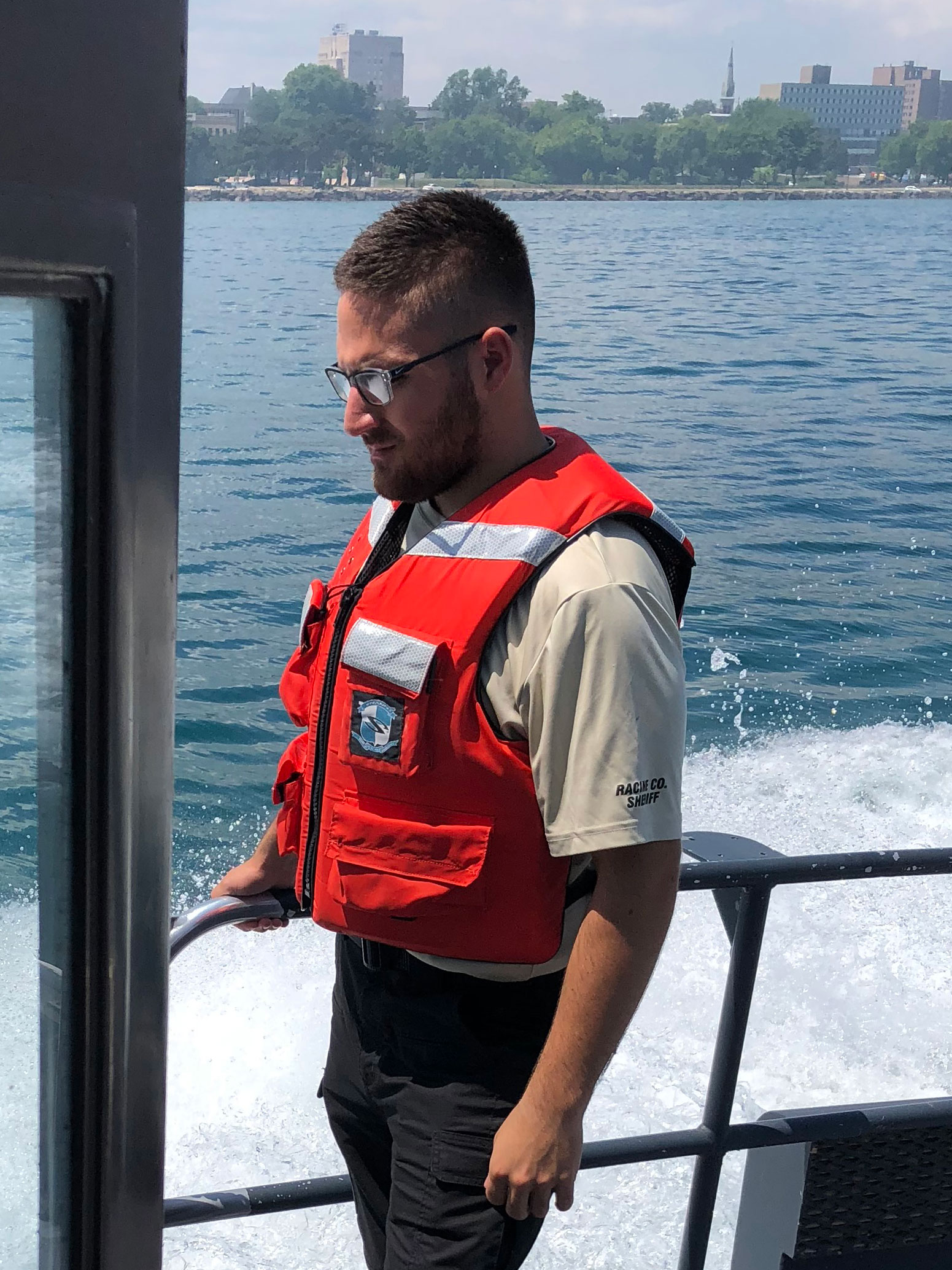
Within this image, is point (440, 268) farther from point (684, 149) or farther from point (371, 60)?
point (371, 60)

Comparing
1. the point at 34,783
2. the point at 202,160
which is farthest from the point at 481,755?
the point at 202,160

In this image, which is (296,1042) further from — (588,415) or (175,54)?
(588,415)

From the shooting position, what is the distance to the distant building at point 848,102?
11950 centimetres

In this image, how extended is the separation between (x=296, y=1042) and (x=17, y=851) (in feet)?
15.8

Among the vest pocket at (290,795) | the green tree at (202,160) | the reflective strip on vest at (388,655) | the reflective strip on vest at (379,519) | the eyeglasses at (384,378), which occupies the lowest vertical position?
the vest pocket at (290,795)

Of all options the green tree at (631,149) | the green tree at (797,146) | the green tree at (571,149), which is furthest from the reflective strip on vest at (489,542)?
the green tree at (797,146)

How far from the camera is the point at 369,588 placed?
1.73m

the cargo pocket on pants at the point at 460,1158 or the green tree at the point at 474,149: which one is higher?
the green tree at the point at 474,149

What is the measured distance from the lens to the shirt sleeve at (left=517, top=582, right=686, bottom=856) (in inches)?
56.4

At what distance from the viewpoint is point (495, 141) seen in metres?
78.9

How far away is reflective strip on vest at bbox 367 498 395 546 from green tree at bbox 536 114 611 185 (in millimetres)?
85050

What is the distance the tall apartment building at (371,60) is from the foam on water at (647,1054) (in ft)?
374

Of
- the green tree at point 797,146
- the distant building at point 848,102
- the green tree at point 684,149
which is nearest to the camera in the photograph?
the green tree at point 684,149

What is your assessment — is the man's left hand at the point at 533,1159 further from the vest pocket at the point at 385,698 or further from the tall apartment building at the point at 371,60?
the tall apartment building at the point at 371,60
